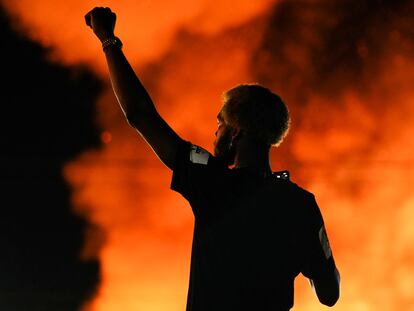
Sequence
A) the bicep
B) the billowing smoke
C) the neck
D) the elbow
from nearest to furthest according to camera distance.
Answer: the bicep, the neck, the elbow, the billowing smoke

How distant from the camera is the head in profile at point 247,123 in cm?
152

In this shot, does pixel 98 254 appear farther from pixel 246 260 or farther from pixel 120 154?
pixel 246 260

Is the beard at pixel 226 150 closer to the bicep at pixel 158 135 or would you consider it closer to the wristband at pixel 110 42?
the bicep at pixel 158 135

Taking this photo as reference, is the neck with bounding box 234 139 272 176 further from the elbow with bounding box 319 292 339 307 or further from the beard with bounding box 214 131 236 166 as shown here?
the elbow with bounding box 319 292 339 307

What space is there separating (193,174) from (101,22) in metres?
0.49

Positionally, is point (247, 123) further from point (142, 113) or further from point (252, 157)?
point (142, 113)

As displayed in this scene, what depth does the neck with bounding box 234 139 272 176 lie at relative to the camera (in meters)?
1.48

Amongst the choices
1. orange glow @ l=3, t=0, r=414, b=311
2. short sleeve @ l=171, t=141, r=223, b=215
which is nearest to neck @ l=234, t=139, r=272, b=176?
short sleeve @ l=171, t=141, r=223, b=215

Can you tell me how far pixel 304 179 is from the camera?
795cm

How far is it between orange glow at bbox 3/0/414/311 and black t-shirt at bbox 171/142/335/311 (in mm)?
5550

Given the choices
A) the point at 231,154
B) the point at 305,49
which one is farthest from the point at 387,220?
the point at 231,154

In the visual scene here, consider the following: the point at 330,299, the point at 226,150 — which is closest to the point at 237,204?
the point at 226,150

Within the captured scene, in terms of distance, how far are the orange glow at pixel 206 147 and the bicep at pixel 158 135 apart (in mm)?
5533

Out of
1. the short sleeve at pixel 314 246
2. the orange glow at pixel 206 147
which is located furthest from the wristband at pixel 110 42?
the orange glow at pixel 206 147
